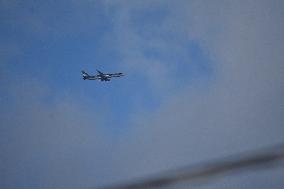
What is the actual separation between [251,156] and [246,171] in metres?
0.08

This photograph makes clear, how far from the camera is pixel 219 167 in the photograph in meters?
1.74

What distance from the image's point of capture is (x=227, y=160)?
5.67 feet

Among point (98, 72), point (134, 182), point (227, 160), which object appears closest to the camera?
point (227, 160)

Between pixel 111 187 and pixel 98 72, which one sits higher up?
pixel 98 72

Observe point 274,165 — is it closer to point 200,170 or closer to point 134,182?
point 200,170

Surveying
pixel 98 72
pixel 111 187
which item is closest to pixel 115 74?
pixel 98 72

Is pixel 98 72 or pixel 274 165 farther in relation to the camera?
pixel 98 72

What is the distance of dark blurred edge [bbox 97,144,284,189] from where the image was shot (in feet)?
5.28

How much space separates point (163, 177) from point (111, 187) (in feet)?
1.51

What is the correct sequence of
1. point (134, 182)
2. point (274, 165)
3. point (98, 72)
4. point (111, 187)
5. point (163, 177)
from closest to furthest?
point (274, 165) < point (163, 177) < point (134, 182) < point (111, 187) < point (98, 72)

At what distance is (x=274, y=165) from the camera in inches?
62.3

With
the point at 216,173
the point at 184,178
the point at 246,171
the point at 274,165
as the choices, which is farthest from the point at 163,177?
the point at 274,165

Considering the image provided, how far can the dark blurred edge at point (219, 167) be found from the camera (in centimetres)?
161

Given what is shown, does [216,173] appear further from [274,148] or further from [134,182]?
[134,182]
